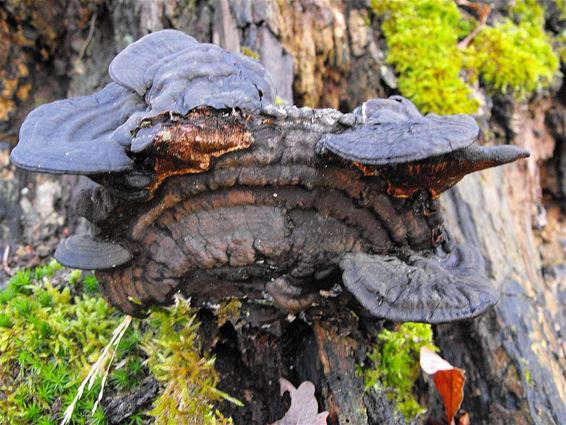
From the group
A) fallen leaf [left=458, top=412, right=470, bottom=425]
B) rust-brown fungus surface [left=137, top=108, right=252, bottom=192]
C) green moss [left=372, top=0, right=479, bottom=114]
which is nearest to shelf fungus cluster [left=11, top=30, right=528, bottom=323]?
rust-brown fungus surface [left=137, top=108, right=252, bottom=192]

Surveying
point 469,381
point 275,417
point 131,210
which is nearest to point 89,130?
point 131,210

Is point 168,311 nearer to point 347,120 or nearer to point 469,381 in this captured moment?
point 347,120

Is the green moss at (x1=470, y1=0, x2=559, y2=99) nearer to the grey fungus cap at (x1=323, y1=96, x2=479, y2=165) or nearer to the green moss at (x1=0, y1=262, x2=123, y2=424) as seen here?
the grey fungus cap at (x1=323, y1=96, x2=479, y2=165)

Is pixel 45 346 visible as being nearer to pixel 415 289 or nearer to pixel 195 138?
pixel 195 138

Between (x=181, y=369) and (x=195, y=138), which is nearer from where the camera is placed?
(x=195, y=138)

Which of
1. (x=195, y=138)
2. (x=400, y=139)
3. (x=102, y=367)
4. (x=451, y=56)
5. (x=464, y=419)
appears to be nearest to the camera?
(x=400, y=139)

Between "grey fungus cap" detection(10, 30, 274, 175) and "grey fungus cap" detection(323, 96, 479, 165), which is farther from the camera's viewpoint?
"grey fungus cap" detection(10, 30, 274, 175)

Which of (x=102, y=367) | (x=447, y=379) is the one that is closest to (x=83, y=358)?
(x=102, y=367)
